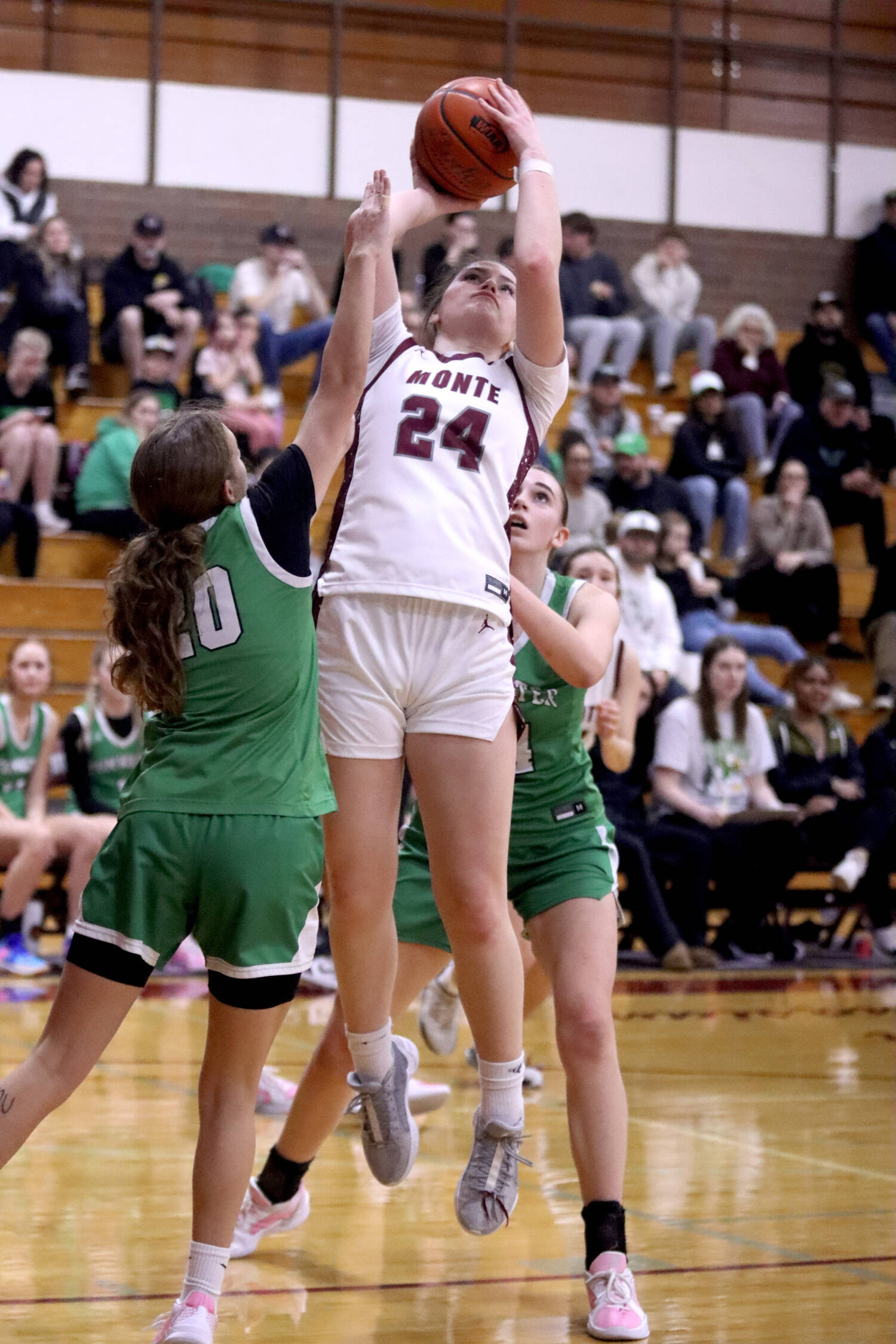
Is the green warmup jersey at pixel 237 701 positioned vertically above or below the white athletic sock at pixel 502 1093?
above

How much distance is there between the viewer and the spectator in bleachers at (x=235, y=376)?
10.5m

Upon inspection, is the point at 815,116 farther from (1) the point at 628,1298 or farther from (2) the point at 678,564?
(1) the point at 628,1298

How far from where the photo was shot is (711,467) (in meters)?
12.1

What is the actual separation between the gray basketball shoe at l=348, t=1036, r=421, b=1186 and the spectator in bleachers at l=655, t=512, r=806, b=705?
272 inches

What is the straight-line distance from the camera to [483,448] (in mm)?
3305

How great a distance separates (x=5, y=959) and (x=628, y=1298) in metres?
4.68

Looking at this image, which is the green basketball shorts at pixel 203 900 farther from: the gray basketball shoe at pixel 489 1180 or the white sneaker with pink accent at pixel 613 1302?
the white sneaker with pink accent at pixel 613 1302

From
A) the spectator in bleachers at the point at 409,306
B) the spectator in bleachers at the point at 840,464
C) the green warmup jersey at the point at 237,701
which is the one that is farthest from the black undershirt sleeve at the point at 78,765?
the spectator in bleachers at the point at 840,464

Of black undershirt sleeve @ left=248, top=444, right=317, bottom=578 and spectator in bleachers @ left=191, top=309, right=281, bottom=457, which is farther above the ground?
spectator in bleachers @ left=191, top=309, right=281, bottom=457

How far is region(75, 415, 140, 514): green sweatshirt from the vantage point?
31.6ft

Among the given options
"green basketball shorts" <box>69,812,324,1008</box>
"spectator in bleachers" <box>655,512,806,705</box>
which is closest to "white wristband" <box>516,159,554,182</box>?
"green basketball shorts" <box>69,812,324,1008</box>

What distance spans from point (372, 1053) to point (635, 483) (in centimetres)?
798

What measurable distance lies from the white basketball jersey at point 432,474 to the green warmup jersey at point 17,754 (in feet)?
15.2

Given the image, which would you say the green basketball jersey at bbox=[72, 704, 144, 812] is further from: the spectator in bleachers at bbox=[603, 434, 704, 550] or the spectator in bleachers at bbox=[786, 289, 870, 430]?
the spectator in bleachers at bbox=[786, 289, 870, 430]
